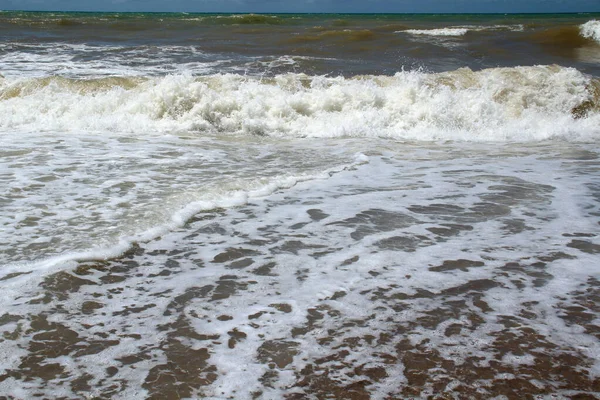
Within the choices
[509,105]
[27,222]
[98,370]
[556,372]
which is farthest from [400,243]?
[509,105]

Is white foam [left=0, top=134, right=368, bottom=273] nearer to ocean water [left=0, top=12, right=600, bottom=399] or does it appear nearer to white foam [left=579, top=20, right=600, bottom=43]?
ocean water [left=0, top=12, right=600, bottom=399]

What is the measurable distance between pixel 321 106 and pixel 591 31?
673 inches

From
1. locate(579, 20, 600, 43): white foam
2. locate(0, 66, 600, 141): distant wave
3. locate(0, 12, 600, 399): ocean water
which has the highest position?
locate(579, 20, 600, 43): white foam

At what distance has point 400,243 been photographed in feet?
12.7

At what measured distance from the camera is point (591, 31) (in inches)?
867

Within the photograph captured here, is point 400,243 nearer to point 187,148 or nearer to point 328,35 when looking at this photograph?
point 187,148

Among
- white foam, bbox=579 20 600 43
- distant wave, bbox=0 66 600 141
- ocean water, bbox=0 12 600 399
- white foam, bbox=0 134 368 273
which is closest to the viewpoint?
ocean water, bbox=0 12 600 399

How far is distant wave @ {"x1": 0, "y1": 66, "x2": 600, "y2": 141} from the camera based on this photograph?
8680 millimetres

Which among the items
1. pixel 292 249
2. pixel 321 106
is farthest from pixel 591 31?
pixel 292 249

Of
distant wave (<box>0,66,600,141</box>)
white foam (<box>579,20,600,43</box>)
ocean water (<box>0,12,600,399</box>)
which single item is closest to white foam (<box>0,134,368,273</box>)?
ocean water (<box>0,12,600,399</box>)

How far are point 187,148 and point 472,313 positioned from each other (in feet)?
16.0

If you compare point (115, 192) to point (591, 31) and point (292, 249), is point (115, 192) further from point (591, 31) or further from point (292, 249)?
point (591, 31)

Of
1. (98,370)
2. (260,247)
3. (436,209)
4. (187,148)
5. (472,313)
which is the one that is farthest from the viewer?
(187,148)

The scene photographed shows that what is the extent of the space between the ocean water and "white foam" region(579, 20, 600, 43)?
14574 mm
